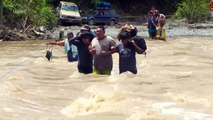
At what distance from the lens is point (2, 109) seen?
27.0ft

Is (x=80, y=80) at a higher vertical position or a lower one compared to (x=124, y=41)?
lower

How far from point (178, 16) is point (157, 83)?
3192cm

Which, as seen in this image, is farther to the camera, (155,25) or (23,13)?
(23,13)

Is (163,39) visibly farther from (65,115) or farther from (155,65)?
(65,115)

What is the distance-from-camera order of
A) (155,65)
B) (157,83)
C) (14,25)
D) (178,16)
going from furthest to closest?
(178,16) < (14,25) < (155,65) < (157,83)

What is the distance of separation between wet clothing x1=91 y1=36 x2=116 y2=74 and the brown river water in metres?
0.23

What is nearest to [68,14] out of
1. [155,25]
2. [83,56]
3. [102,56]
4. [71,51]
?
[155,25]

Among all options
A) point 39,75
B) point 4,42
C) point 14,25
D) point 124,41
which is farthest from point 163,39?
point 124,41

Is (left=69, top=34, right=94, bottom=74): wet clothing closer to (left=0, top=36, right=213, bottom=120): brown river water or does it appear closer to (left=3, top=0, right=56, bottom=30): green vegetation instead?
(left=0, top=36, right=213, bottom=120): brown river water

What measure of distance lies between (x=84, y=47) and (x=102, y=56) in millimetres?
508

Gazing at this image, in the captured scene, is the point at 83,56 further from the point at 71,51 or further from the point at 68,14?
the point at 68,14

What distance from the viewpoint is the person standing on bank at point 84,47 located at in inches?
420

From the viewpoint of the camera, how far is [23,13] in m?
29.2

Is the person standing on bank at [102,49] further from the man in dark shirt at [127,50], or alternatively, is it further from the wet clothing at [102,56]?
the man in dark shirt at [127,50]
